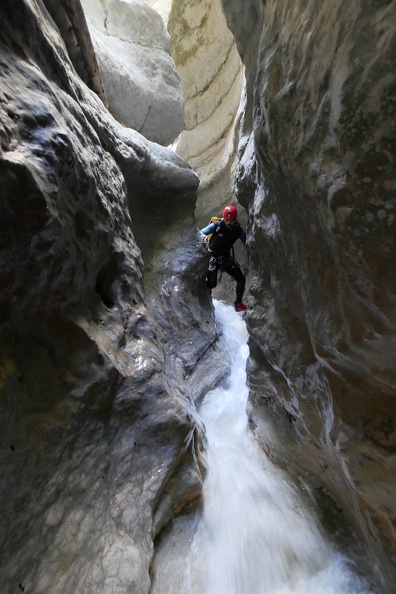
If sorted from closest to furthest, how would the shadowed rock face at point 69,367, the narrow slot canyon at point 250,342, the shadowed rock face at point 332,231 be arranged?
the shadowed rock face at point 332,231 → the narrow slot canyon at point 250,342 → the shadowed rock face at point 69,367

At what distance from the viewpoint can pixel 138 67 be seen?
644 cm

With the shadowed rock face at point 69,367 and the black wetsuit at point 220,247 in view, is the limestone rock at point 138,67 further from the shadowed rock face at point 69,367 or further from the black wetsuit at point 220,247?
the shadowed rock face at point 69,367

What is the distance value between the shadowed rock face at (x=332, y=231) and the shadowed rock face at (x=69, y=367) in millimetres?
1205

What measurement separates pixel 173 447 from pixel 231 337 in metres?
4.64

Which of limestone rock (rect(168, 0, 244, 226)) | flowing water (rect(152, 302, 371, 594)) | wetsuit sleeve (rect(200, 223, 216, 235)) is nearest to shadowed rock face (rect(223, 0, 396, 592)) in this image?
flowing water (rect(152, 302, 371, 594))

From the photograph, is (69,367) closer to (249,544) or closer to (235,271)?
(249,544)

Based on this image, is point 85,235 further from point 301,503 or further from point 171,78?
point 171,78

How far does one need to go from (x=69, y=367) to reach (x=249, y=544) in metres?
2.16

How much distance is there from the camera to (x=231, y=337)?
720cm

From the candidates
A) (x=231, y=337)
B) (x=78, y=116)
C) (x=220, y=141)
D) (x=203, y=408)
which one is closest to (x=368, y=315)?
(x=78, y=116)

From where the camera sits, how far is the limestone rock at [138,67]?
19.0 feet

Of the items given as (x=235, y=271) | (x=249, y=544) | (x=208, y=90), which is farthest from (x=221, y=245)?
(x=208, y=90)

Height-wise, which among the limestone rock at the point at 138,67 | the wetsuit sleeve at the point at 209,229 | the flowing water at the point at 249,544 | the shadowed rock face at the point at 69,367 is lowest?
the flowing water at the point at 249,544

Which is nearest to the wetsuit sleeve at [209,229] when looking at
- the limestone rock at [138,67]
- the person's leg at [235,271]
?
the person's leg at [235,271]
